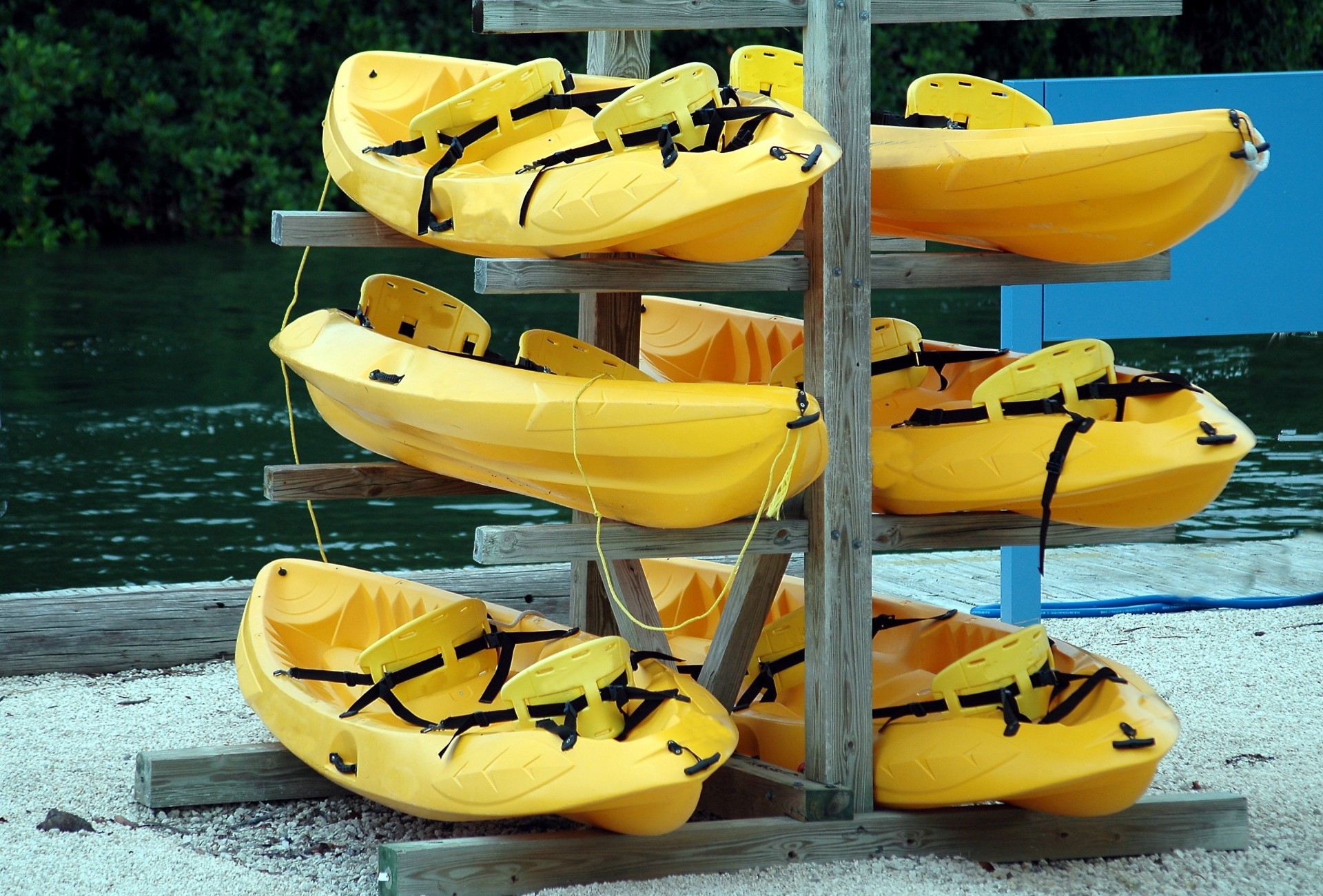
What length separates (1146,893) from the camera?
2.77 m

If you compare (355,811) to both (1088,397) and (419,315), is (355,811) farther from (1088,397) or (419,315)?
(1088,397)

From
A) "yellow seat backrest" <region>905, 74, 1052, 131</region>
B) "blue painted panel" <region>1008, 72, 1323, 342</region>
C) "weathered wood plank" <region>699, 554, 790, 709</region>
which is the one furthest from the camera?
"blue painted panel" <region>1008, 72, 1323, 342</region>

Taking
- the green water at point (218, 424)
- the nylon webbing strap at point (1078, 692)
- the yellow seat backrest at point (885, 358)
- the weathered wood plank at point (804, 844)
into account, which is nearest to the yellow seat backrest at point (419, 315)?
the yellow seat backrest at point (885, 358)

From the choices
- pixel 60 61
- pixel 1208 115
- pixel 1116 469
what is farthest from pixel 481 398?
pixel 60 61

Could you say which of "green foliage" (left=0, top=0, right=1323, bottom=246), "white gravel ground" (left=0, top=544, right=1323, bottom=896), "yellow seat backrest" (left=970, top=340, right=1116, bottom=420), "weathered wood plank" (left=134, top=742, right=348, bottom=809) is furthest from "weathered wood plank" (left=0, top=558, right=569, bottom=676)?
"green foliage" (left=0, top=0, right=1323, bottom=246)

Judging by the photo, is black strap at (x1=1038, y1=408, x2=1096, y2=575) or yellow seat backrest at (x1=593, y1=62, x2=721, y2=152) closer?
yellow seat backrest at (x1=593, y1=62, x2=721, y2=152)

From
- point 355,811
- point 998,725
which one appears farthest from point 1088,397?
point 355,811

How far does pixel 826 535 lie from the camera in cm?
284

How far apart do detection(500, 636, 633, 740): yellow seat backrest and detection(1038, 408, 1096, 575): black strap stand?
32.5 inches

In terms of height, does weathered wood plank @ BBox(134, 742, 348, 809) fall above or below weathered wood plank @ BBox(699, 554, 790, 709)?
below

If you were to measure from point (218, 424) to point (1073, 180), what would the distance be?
6.25 m

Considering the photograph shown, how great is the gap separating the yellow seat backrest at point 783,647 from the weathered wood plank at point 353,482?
26.7 inches

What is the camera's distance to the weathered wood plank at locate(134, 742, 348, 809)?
320cm

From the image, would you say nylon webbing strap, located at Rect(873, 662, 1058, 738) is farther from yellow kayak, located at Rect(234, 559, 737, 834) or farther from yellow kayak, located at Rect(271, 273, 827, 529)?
yellow kayak, located at Rect(271, 273, 827, 529)
